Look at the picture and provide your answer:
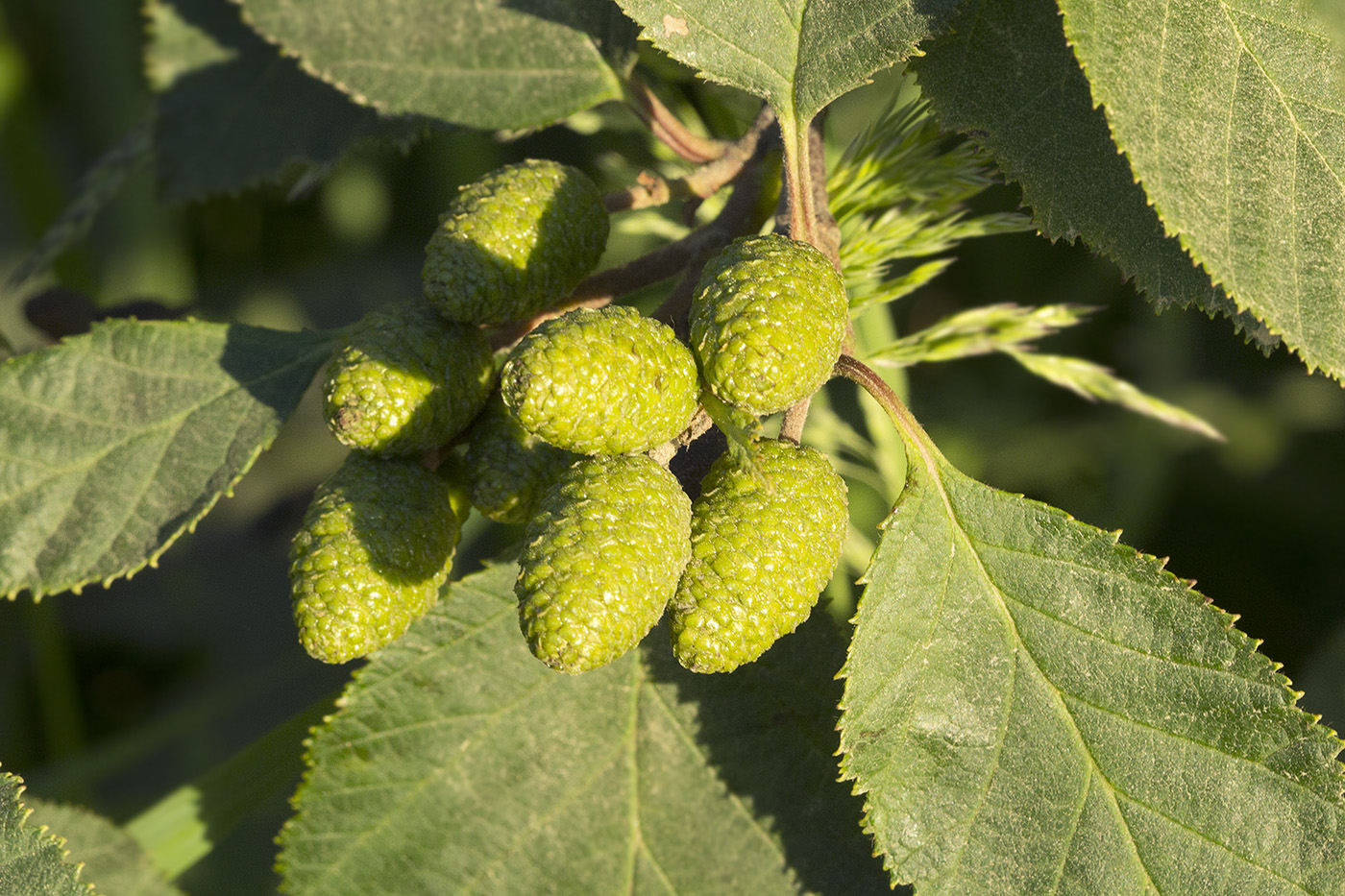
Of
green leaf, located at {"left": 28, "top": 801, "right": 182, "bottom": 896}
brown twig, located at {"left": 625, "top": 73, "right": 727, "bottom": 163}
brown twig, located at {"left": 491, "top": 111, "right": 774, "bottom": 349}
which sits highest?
brown twig, located at {"left": 625, "top": 73, "right": 727, "bottom": 163}

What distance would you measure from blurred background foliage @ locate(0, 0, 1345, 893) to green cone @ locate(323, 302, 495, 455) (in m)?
0.77

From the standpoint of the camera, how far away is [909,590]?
1.22 m

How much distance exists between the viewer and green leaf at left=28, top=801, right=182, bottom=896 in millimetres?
1856

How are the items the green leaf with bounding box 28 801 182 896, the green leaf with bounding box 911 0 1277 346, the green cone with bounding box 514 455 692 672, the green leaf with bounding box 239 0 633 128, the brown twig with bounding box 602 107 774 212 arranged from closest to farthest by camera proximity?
the green cone with bounding box 514 455 692 672 < the green leaf with bounding box 911 0 1277 346 < the brown twig with bounding box 602 107 774 212 < the green leaf with bounding box 239 0 633 128 < the green leaf with bounding box 28 801 182 896

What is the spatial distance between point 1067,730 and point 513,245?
83 cm

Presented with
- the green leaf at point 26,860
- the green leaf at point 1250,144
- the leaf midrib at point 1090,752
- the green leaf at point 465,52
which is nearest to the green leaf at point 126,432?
the green leaf at point 26,860

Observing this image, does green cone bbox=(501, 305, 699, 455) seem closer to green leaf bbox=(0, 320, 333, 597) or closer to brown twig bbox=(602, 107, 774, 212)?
brown twig bbox=(602, 107, 774, 212)

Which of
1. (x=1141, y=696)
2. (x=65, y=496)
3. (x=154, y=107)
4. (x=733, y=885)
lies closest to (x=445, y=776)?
(x=733, y=885)

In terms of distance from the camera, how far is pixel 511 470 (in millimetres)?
1198

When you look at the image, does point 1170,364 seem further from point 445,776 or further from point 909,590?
point 445,776

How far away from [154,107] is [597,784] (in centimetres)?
174

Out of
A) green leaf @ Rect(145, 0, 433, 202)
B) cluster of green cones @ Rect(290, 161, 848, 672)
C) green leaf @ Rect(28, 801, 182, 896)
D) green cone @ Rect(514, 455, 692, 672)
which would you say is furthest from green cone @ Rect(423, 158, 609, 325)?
green leaf @ Rect(28, 801, 182, 896)

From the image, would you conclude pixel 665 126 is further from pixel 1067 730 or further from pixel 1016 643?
pixel 1067 730

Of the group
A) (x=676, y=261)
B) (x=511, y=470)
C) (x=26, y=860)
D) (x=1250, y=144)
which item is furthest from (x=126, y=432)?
(x=1250, y=144)
